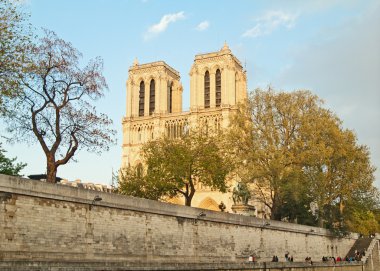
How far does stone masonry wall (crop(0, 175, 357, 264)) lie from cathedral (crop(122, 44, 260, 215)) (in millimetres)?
43993

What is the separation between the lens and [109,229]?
21.9m

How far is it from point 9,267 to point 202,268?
935 cm

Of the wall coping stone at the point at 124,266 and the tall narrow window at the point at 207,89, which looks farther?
the tall narrow window at the point at 207,89

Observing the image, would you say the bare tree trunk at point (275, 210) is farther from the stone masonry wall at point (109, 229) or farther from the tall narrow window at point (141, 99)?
the tall narrow window at point (141, 99)

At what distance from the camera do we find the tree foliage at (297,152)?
1626 inches

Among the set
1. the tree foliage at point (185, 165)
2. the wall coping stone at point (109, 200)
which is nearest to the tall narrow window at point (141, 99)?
the tree foliage at point (185, 165)

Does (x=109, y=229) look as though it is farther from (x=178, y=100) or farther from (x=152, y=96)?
(x=178, y=100)

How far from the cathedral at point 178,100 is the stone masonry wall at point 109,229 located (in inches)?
1732

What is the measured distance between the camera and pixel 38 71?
24781 millimetres

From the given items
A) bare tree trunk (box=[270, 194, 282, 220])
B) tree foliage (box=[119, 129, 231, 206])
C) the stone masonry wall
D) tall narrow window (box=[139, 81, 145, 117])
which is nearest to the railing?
bare tree trunk (box=[270, 194, 282, 220])

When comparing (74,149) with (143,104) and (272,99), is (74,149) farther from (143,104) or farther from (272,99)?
(143,104)

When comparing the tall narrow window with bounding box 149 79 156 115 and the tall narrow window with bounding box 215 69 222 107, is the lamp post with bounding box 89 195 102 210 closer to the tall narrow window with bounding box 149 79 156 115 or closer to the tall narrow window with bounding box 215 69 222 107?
the tall narrow window with bounding box 215 69 222 107

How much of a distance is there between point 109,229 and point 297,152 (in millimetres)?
24190

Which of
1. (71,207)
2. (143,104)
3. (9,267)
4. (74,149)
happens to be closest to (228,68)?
(143,104)
